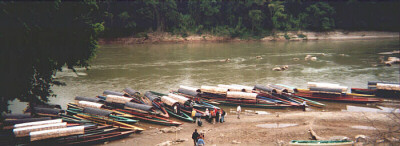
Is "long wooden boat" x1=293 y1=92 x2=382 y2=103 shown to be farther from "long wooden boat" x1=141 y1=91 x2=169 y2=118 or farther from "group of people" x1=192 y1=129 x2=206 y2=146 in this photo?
"group of people" x1=192 y1=129 x2=206 y2=146

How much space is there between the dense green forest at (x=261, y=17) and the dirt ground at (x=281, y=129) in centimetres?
6688

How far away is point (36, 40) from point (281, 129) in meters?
13.9

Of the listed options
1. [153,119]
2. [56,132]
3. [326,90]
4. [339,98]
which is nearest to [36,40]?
[56,132]

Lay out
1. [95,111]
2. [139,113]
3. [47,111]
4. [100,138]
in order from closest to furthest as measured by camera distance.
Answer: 1. [100,138]
2. [95,111]
3. [47,111]
4. [139,113]

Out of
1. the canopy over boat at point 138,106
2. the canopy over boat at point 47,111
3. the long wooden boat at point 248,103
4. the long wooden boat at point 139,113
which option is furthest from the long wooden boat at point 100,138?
the long wooden boat at point 248,103

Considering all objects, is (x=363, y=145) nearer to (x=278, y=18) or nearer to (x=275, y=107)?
(x=275, y=107)

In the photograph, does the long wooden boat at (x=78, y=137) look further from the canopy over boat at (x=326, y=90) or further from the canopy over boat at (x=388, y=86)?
the canopy over boat at (x=388, y=86)

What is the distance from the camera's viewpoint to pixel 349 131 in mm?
15977

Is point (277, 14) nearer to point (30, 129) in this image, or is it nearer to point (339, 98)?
point (339, 98)

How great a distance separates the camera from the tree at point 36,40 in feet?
34.7

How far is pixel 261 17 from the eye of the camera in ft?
282

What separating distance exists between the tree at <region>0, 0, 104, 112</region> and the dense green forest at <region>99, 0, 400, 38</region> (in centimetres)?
6792

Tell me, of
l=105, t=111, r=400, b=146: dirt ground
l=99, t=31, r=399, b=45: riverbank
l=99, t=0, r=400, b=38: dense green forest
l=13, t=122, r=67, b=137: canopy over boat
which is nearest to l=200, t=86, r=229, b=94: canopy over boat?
l=105, t=111, r=400, b=146: dirt ground

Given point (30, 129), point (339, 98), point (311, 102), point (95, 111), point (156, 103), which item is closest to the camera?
point (30, 129)
